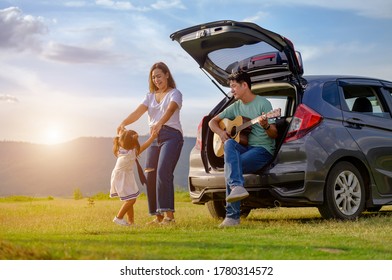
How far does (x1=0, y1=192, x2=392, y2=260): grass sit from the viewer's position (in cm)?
521

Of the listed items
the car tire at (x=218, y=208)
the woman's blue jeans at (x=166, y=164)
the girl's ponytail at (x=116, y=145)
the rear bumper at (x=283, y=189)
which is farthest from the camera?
the car tire at (x=218, y=208)

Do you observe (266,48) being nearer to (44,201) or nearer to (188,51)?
(188,51)

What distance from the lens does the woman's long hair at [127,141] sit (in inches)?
314

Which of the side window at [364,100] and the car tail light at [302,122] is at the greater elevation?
the side window at [364,100]

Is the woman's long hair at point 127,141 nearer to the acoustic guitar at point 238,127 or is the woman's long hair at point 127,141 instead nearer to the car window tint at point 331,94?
the acoustic guitar at point 238,127

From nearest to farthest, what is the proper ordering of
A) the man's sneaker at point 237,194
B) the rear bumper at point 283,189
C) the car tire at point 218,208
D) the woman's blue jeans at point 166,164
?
the man's sneaker at point 237,194 → the rear bumper at point 283,189 → the woman's blue jeans at point 166,164 → the car tire at point 218,208

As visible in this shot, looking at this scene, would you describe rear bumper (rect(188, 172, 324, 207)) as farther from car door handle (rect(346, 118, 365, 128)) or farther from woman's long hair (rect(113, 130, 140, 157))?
woman's long hair (rect(113, 130, 140, 157))

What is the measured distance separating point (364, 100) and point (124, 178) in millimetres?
2864

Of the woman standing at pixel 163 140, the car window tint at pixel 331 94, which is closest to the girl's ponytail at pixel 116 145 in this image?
the woman standing at pixel 163 140

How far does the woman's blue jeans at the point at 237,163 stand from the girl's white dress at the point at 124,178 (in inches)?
45.9
